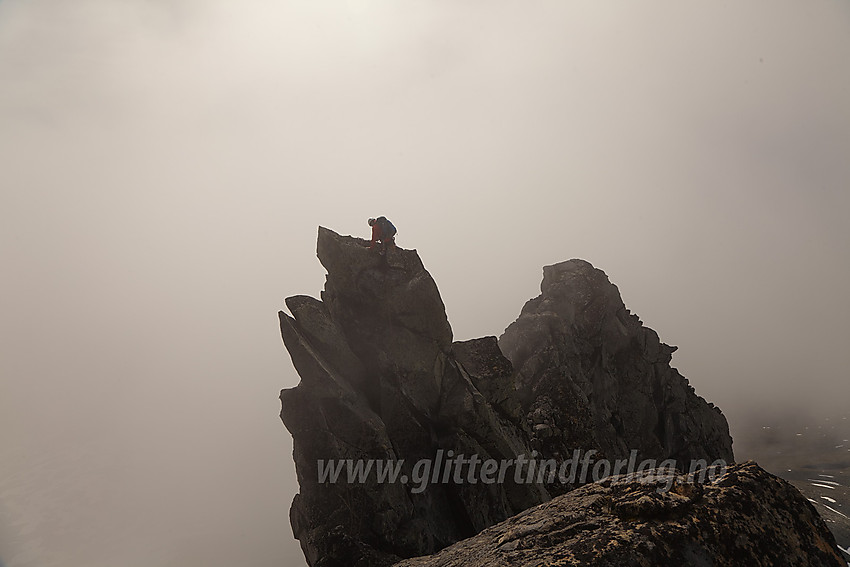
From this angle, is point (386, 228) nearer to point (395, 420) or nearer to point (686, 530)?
point (395, 420)

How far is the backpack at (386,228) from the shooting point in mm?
35331

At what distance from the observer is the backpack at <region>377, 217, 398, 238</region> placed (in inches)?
1391

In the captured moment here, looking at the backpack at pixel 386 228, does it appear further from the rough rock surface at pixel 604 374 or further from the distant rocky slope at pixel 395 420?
the rough rock surface at pixel 604 374

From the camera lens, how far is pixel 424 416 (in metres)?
33.9

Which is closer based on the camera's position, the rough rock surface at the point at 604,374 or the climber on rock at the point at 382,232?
the climber on rock at the point at 382,232

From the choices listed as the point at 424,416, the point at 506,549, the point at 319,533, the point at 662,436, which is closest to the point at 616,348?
the point at 662,436

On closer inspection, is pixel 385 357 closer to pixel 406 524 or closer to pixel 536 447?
pixel 406 524

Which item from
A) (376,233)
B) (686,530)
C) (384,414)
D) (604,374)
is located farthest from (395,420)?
(604,374)

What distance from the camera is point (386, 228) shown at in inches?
1400

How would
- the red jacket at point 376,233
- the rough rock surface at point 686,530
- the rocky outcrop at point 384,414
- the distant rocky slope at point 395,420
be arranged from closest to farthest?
the rough rock surface at point 686,530 → the rocky outcrop at point 384,414 → the distant rocky slope at point 395,420 → the red jacket at point 376,233

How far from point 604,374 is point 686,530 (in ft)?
192

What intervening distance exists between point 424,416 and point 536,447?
18.2 metres

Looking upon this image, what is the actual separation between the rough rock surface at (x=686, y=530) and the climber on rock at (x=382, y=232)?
2634cm

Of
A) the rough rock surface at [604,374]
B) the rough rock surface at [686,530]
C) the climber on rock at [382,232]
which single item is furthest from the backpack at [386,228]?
the rough rock surface at [604,374]
